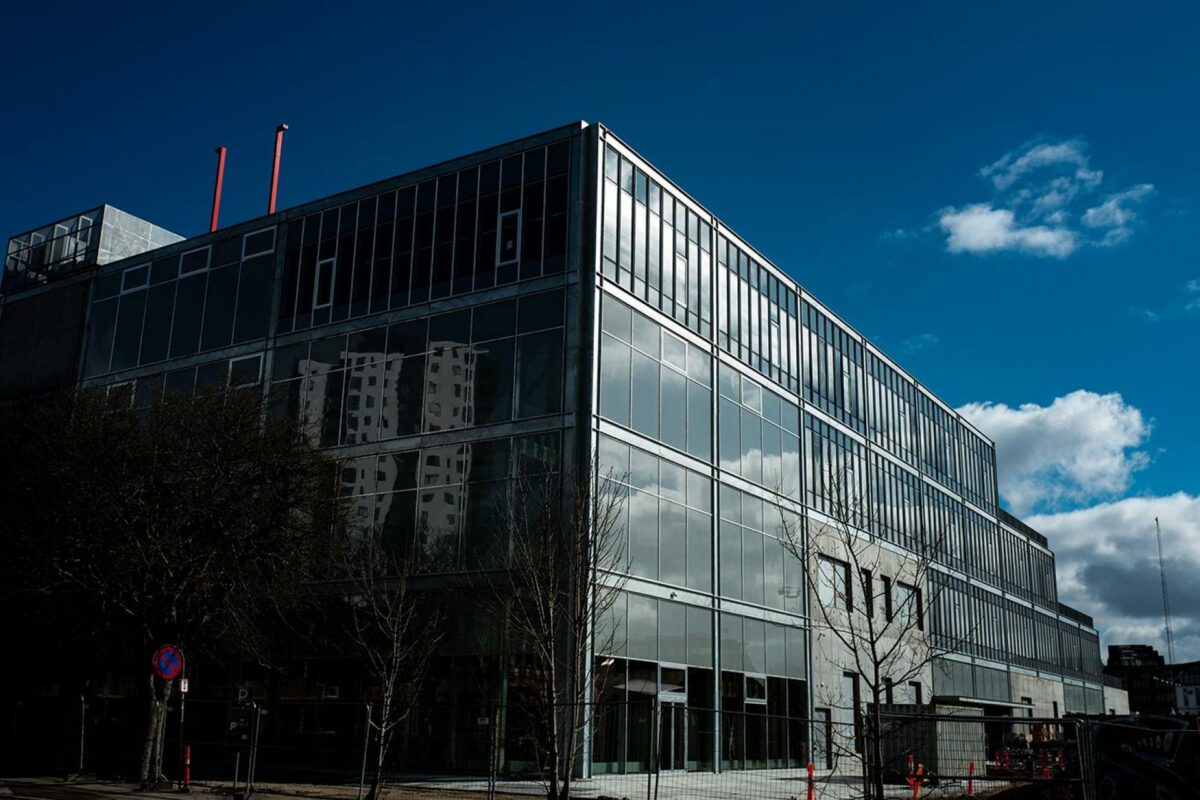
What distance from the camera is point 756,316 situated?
4441 cm

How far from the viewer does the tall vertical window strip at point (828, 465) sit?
46781 millimetres

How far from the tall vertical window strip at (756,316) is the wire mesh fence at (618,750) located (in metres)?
13.6

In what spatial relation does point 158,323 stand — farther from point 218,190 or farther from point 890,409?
point 890,409

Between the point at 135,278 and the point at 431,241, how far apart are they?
16039 millimetres

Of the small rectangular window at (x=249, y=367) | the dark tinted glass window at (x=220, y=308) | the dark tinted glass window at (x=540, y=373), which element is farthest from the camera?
the dark tinted glass window at (x=220, y=308)

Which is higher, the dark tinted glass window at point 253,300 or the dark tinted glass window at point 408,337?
the dark tinted glass window at point 253,300

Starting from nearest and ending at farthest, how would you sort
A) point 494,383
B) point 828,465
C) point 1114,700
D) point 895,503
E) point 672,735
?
point 672,735 < point 494,383 < point 828,465 < point 895,503 < point 1114,700

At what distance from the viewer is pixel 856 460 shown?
169 feet

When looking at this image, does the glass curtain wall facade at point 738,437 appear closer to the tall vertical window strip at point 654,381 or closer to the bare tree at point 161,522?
the tall vertical window strip at point 654,381

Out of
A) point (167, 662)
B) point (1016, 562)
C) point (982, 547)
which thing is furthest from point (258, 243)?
point (1016, 562)

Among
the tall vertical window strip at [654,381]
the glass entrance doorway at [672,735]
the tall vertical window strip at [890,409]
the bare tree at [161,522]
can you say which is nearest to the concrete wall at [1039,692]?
the tall vertical window strip at [890,409]

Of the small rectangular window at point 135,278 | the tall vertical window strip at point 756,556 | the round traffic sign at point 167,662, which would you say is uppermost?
the small rectangular window at point 135,278

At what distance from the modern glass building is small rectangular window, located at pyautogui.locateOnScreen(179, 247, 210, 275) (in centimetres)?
10

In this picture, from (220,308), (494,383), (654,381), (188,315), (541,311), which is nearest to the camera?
(541,311)
